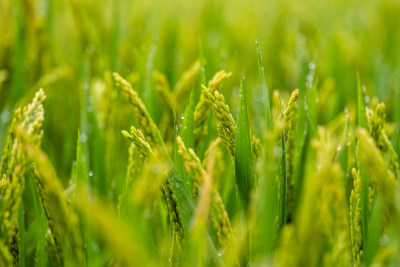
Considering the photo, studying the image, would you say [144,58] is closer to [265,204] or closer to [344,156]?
[344,156]

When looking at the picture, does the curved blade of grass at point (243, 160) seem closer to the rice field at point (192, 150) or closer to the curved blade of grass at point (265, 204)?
the rice field at point (192, 150)

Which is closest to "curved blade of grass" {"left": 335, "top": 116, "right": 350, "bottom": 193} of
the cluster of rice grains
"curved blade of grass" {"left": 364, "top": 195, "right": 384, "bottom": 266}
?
the cluster of rice grains

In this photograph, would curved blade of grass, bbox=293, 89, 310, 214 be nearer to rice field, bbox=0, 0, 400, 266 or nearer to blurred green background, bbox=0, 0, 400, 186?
rice field, bbox=0, 0, 400, 266

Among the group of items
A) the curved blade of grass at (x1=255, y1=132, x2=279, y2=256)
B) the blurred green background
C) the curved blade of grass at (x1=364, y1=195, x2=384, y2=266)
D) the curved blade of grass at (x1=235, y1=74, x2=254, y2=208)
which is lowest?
the curved blade of grass at (x1=364, y1=195, x2=384, y2=266)

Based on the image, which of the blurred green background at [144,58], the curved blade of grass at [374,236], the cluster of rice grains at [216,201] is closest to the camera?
the cluster of rice grains at [216,201]

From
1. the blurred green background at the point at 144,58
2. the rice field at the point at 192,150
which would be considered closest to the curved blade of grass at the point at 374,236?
the rice field at the point at 192,150

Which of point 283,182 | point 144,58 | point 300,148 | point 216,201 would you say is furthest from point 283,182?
point 144,58

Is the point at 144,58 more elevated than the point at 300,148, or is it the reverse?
the point at 144,58

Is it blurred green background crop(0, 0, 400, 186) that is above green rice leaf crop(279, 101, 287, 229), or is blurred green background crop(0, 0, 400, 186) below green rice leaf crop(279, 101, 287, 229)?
above

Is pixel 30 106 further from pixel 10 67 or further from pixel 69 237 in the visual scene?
pixel 10 67
